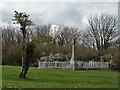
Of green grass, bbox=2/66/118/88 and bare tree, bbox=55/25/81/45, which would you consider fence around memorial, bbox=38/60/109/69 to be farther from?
bare tree, bbox=55/25/81/45

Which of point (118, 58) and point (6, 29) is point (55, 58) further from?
point (6, 29)

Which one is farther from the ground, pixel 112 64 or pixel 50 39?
pixel 50 39

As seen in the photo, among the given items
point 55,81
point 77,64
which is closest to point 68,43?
point 77,64

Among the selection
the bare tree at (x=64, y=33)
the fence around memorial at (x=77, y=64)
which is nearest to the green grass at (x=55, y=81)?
the fence around memorial at (x=77, y=64)

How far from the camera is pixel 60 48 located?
190ft

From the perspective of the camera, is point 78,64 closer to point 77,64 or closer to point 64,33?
point 77,64

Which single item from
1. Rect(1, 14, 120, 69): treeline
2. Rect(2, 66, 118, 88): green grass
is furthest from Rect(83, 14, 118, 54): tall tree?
Rect(2, 66, 118, 88): green grass

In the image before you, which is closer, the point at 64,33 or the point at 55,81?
the point at 55,81

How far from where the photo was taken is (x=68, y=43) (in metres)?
73.0

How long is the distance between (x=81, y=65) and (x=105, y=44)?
953 inches

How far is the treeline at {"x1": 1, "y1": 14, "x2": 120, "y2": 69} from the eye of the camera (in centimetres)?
5288

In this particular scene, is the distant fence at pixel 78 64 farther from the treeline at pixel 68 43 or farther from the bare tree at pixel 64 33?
the bare tree at pixel 64 33

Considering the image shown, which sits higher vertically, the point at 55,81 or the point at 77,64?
the point at 77,64

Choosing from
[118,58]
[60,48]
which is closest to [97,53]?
[60,48]
